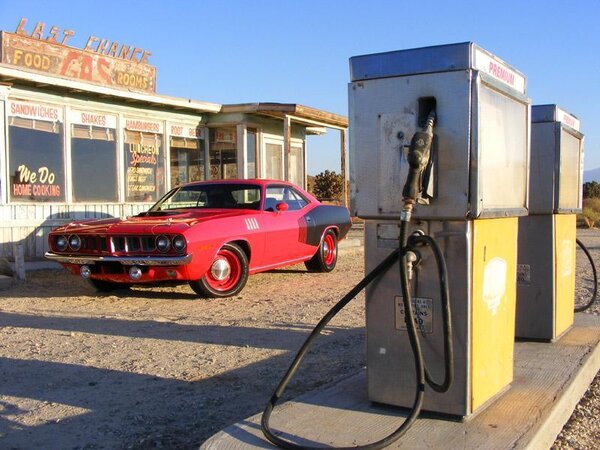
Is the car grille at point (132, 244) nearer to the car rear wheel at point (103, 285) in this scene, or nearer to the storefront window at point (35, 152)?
the car rear wheel at point (103, 285)

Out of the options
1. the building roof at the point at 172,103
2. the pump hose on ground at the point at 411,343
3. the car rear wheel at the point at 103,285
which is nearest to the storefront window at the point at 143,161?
the building roof at the point at 172,103

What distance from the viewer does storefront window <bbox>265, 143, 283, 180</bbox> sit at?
15.7 meters

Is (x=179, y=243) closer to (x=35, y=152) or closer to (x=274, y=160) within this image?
(x=35, y=152)

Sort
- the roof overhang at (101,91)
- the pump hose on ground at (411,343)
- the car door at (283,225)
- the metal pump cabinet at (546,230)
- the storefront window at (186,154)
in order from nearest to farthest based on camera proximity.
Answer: the pump hose on ground at (411,343), the metal pump cabinet at (546,230), the car door at (283,225), the roof overhang at (101,91), the storefront window at (186,154)

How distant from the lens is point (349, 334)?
6152 millimetres

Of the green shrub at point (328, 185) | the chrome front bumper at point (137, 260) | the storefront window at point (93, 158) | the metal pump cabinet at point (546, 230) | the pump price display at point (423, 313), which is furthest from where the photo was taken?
the green shrub at point (328, 185)

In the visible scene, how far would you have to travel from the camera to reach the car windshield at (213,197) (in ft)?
29.3

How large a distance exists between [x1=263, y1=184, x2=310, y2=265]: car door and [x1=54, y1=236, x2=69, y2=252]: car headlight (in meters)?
2.52

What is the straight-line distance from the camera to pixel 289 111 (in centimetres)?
1398

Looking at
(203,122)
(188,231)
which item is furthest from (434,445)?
(203,122)

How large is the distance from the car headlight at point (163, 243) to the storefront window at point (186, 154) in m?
6.51

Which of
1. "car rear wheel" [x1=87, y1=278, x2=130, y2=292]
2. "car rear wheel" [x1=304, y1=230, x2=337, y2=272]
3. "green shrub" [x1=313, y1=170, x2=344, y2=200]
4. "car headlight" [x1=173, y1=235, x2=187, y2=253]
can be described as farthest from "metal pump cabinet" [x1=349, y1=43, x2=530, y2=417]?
"green shrub" [x1=313, y1=170, x2=344, y2=200]

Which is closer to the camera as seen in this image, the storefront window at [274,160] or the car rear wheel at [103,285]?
the car rear wheel at [103,285]

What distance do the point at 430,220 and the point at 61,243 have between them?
5975mm
